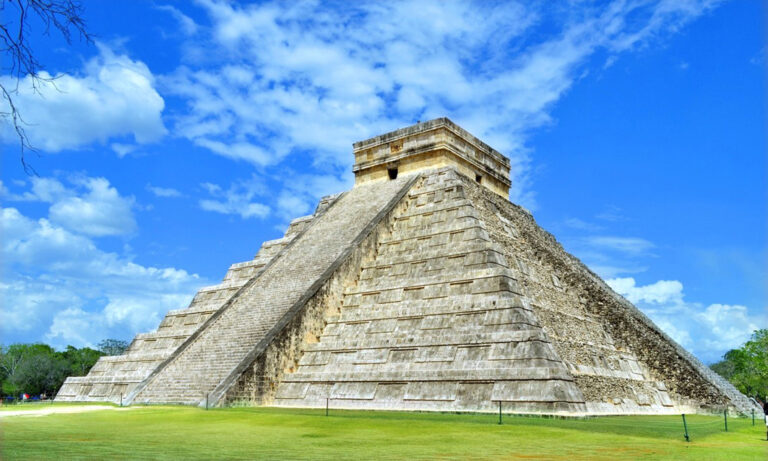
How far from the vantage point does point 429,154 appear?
21906 millimetres

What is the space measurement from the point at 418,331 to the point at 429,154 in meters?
9.17

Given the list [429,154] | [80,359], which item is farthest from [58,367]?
[429,154]

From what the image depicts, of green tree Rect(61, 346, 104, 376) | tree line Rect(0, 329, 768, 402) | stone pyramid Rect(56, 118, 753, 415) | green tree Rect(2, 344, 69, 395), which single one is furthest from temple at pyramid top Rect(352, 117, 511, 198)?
green tree Rect(61, 346, 104, 376)

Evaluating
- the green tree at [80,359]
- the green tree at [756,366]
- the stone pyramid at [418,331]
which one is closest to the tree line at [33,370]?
the green tree at [80,359]

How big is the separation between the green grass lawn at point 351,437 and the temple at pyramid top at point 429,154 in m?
11.5

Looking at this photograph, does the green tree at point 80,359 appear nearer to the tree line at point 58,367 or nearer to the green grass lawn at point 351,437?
the tree line at point 58,367

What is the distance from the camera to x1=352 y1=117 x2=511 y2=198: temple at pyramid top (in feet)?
71.6

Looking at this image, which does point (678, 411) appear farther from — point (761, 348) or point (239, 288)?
point (761, 348)

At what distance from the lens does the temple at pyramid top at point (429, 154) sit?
71.6 feet

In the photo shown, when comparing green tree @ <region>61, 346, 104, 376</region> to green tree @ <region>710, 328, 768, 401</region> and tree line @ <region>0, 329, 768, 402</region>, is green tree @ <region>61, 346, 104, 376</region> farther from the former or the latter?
green tree @ <region>710, 328, 768, 401</region>

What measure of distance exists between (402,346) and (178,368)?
234 inches

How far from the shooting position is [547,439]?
8844mm

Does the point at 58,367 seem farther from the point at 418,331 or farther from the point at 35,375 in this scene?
the point at 418,331

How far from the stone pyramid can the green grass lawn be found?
1.20m
